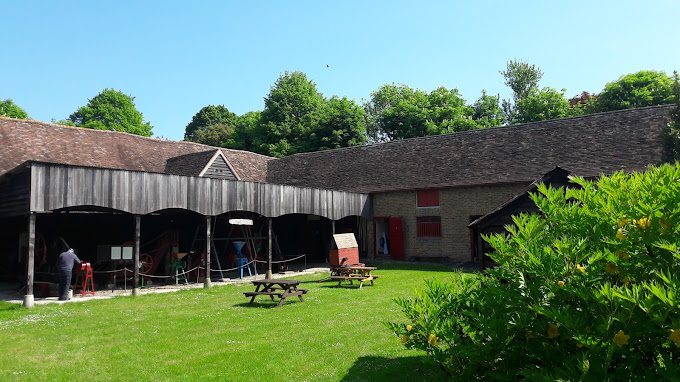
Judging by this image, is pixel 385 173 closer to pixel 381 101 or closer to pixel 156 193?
pixel 156 193

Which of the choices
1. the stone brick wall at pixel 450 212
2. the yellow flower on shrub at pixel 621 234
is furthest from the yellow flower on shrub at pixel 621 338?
the stone brick wall at pixel 450 212

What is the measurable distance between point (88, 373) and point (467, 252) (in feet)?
63.1

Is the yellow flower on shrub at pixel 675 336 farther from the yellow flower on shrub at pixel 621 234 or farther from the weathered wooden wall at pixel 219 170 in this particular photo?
the weathered wooden wall at pixel 219 170

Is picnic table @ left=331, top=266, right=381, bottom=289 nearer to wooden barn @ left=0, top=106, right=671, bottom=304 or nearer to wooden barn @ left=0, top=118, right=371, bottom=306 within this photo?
wooden barn @ left=0, top=106, right=671, bottom=304

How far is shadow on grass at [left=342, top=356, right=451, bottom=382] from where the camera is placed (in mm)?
6375

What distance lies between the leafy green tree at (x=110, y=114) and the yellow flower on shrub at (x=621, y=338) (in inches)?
2323

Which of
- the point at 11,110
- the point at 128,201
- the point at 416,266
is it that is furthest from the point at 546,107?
the point at 11,110

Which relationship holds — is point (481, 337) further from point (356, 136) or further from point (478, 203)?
point (356, 136)

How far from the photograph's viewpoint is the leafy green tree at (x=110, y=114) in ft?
183

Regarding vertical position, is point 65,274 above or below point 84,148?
below

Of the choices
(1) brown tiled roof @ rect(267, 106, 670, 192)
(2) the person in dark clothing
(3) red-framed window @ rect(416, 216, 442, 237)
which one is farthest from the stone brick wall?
(2) the person in dark clothing

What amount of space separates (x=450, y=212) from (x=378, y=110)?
35.5m

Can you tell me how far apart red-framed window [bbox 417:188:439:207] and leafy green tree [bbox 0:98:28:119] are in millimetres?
49384

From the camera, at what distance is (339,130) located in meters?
42.8
